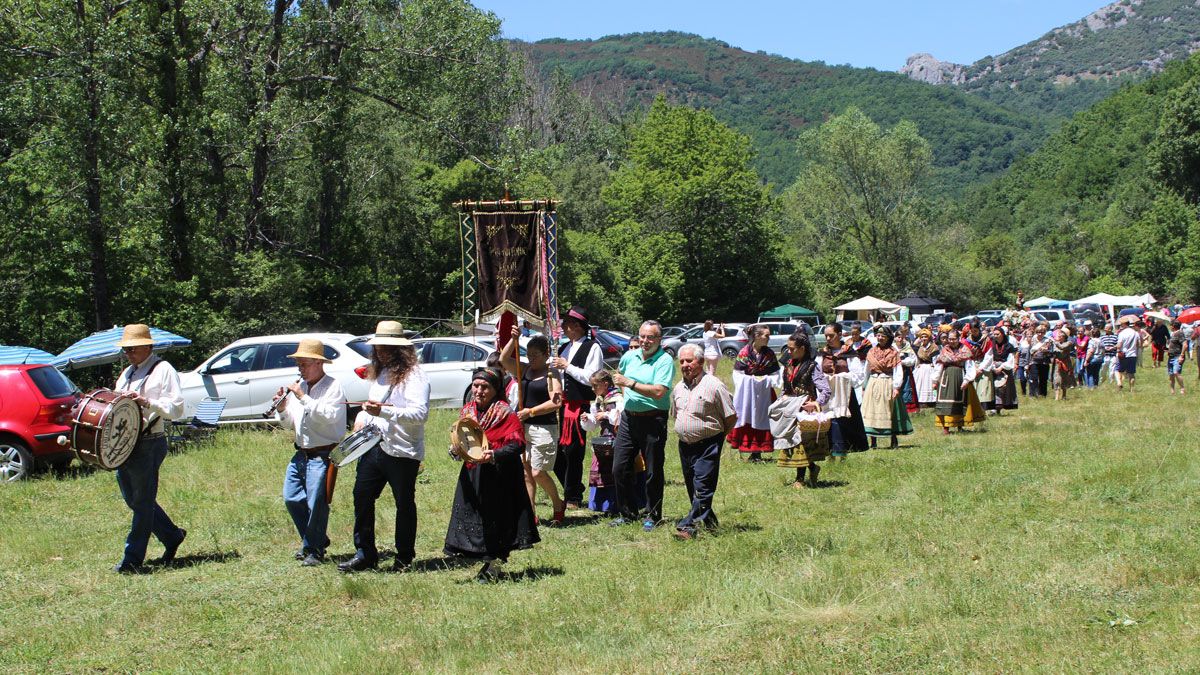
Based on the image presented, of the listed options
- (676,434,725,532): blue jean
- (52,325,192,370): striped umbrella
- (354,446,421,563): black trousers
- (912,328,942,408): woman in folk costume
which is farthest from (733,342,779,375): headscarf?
(52,325,192,370): striped umbrella

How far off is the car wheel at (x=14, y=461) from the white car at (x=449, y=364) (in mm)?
6378

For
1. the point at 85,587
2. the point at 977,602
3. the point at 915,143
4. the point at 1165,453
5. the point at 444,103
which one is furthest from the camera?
the point at 915,143

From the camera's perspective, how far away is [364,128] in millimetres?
→ 33094

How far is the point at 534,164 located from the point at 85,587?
922 inches

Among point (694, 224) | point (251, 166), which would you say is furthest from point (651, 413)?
point (694, 224)

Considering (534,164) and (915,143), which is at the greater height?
(915,143)

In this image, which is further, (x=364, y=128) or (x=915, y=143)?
(x=915, y=143)

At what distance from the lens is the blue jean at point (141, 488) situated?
28.1 feet

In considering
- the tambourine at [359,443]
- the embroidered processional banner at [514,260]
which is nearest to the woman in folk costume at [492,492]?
the tambourine at [359,443]

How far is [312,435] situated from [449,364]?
11.2 m

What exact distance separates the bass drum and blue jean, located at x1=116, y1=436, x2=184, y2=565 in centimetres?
11

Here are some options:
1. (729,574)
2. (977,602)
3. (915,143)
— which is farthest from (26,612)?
(915,143)

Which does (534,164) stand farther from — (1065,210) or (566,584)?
(1065,210)

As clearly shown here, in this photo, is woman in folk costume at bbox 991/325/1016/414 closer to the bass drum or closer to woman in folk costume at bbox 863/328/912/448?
woman in folk costume at bbox 863/328/912/448
